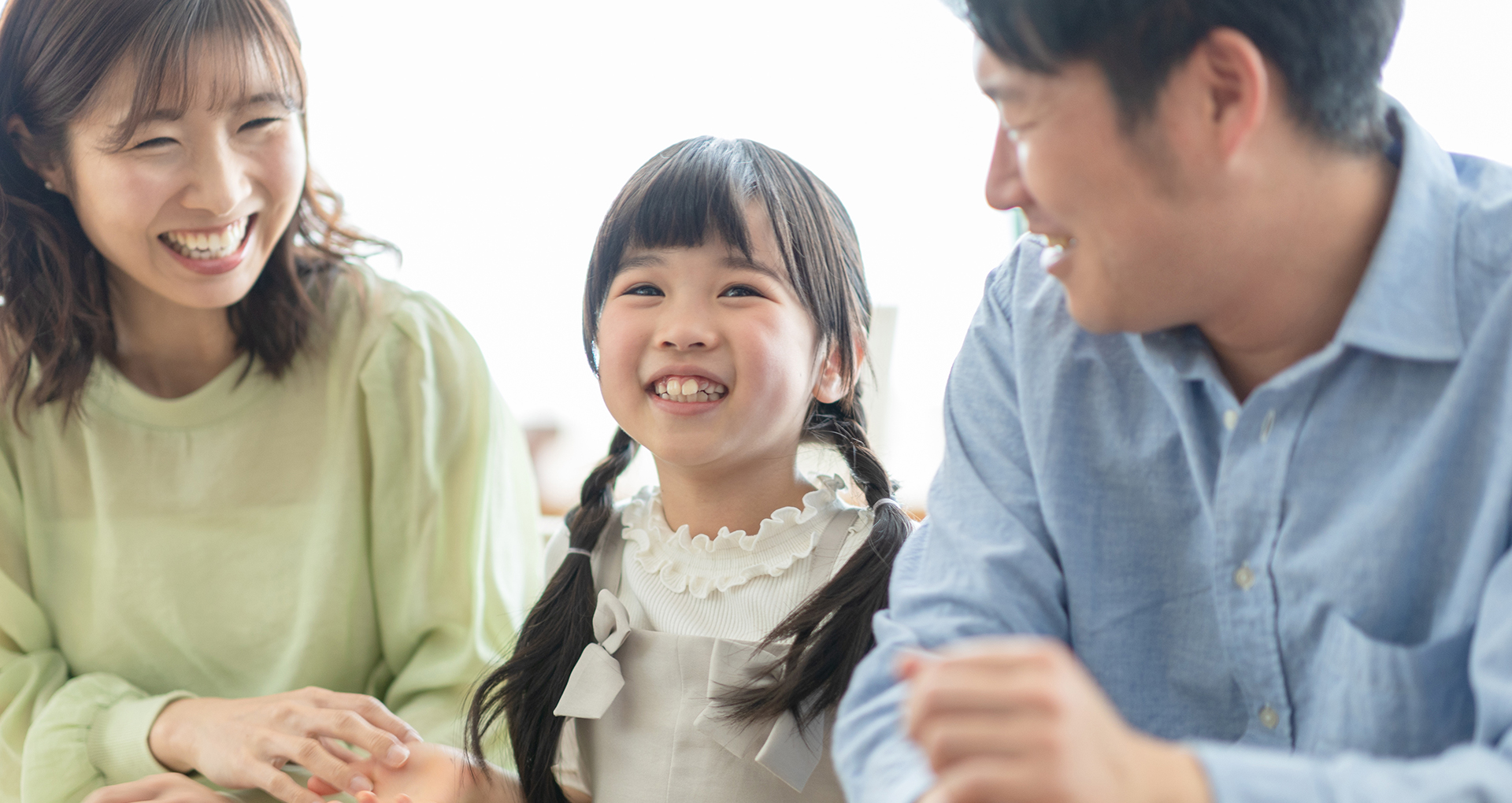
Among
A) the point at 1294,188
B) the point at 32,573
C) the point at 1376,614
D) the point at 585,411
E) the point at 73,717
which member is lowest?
the point at 585,411

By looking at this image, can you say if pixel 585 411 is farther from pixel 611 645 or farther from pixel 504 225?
pixel 611 645

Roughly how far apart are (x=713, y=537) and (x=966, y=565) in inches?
16.3

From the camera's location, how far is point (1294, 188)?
32.6 inches

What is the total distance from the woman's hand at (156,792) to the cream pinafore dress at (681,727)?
1.44 feet

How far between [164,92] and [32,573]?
0.69 m

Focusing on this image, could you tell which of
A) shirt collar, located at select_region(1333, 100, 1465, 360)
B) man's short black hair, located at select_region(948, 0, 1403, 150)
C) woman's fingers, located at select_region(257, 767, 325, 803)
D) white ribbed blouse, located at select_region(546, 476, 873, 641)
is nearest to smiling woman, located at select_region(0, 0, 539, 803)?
woman's fingers, located at select_region(257, 767, 325, 803)

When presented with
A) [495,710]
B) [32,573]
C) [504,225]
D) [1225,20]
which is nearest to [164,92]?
[32,573]

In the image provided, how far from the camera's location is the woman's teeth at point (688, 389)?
3.96 feet

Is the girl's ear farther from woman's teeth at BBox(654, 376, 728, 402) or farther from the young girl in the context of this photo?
woman's teeth at BBox(654, 376, 728, 402)

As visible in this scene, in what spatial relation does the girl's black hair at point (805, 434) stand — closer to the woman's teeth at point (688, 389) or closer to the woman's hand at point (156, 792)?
the woman's teeth at point (688, 389)

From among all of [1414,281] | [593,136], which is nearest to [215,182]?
[1414,281]

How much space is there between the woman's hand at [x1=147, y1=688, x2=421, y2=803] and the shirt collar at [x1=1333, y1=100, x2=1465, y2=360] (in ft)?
3.39

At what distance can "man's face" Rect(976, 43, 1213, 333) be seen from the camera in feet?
2.65

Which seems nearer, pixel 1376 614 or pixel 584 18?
pixel 1376 614
